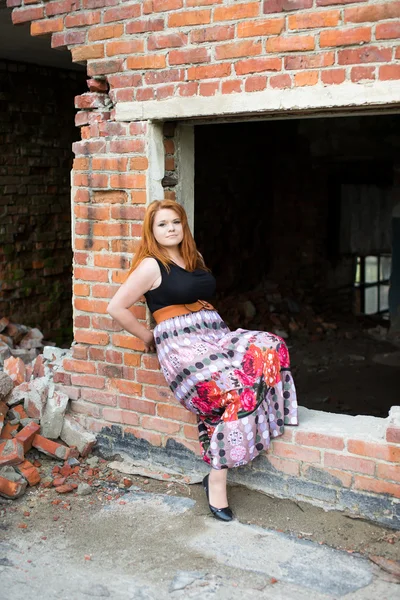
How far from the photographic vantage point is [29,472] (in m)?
4.22

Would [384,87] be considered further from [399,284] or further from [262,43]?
[399,284]

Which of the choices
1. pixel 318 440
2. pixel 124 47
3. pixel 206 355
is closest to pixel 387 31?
pixel 124 47

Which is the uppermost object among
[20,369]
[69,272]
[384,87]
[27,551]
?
[384,87]

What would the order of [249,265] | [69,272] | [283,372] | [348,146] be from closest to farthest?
[283,372] → [69,272] → [348,146] → [249,265]

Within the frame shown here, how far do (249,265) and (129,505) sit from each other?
5.62 metres

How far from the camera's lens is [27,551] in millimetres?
3539

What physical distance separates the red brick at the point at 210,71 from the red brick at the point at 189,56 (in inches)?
1.7

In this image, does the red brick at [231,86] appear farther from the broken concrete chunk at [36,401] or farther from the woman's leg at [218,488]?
the broken concrete chunk at [36,401]

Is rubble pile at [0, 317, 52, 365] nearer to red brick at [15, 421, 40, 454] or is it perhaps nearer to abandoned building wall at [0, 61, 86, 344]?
abandoned building wall at [0, 61, 86, 344]

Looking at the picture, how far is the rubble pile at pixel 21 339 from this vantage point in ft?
19.7

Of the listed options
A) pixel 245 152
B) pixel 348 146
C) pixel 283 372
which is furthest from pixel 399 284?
pixel 283 372

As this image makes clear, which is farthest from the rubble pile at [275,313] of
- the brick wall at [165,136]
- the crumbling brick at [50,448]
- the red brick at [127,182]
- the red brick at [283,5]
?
the red brick at [283,5]

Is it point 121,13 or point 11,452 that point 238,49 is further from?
point 11,452

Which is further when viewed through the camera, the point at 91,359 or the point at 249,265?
the point at 249,265
